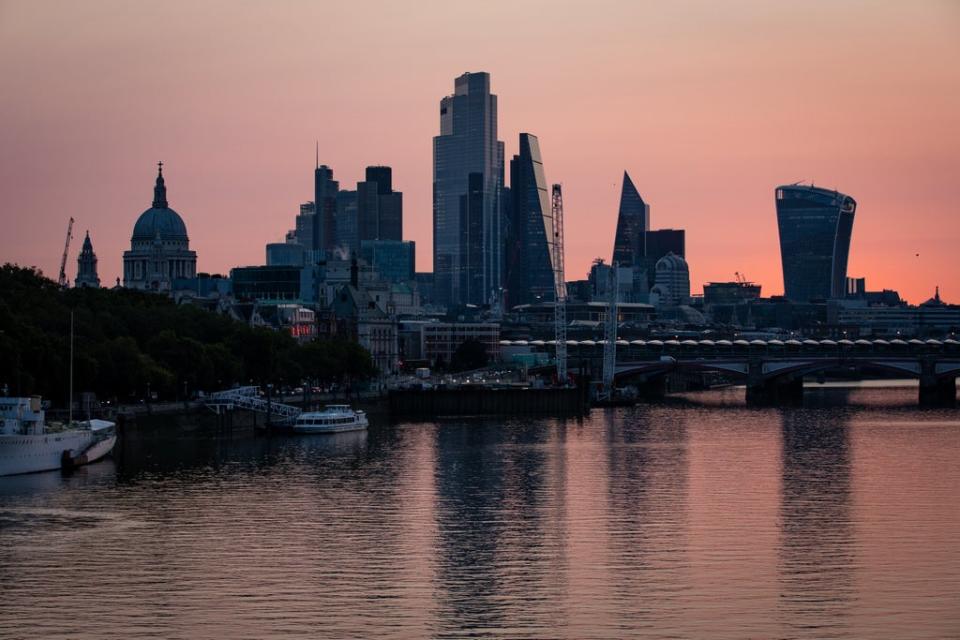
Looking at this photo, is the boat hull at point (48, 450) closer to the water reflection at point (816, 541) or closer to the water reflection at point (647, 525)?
the water reflection at point (647, 525)

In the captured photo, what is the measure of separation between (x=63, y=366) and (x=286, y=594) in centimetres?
5655

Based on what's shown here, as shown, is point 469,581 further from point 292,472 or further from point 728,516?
point 292,472

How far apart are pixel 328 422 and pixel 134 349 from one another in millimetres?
13957

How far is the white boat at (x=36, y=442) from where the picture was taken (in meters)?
87.0

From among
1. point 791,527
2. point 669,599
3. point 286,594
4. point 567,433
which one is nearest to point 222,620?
point 286,594

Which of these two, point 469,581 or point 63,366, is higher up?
point 63,366

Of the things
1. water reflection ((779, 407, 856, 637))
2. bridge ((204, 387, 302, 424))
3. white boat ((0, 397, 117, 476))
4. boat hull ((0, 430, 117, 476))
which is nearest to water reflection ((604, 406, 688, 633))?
water reflection ((779, 407, 856, 637))

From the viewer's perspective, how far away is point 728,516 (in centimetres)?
7406

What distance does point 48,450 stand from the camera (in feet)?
295

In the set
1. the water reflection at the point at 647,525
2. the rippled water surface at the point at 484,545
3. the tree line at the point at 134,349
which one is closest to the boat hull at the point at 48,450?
the rippled water surface at the point at 484,545

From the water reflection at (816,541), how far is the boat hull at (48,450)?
113 feet

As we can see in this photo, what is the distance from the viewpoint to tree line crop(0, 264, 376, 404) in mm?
109188

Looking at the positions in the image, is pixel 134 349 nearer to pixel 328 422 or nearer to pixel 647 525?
pixel 328 422

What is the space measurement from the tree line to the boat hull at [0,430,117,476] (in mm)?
7930
